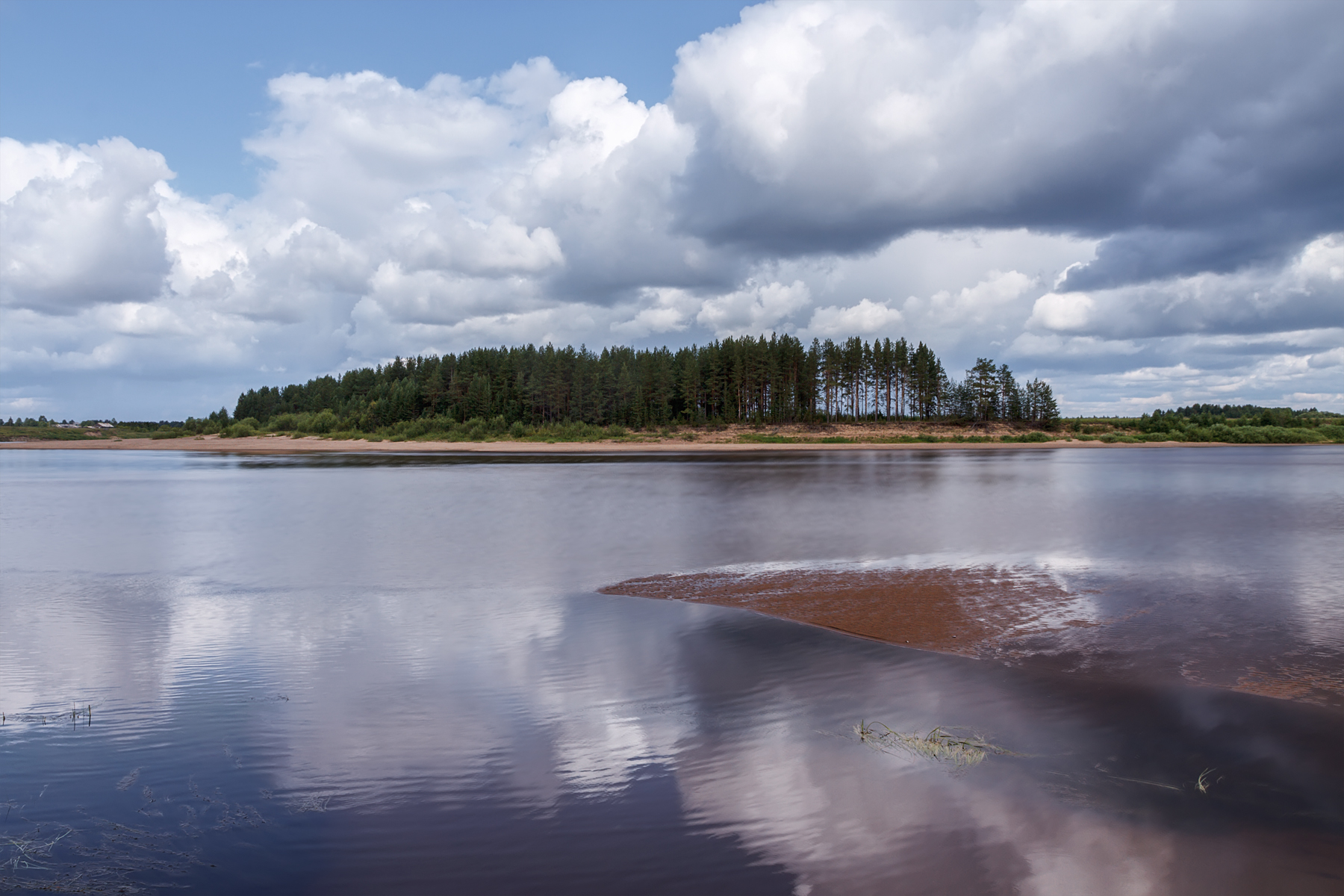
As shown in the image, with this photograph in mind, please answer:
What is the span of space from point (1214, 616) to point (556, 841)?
10.6m

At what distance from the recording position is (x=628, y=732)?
279 inches

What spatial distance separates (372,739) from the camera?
7.01 meters

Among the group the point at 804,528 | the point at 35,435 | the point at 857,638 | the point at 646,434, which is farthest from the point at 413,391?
the point at 857,638

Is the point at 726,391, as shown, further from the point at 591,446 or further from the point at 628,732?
the point at 628,732

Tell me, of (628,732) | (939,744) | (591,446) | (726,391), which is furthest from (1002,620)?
(726,391)

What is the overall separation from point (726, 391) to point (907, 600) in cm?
10531

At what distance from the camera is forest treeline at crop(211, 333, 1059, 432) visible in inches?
4390

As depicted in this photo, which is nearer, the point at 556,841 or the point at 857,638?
the point at 556,841

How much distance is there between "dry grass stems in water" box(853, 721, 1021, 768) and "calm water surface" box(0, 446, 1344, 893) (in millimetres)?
184

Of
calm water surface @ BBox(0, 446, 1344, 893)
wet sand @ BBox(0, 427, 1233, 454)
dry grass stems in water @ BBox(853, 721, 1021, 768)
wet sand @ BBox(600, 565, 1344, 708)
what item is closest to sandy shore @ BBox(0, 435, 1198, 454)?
wet sand @ BBox(0, 427, 1233, 454)

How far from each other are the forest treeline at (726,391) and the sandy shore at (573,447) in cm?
1269

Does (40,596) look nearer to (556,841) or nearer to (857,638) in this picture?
(556,841)

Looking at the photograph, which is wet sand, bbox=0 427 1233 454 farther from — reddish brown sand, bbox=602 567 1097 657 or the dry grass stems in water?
the dry grass stems in water

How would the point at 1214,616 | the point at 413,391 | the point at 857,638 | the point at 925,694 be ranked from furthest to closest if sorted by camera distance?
the point at 413,391 → the point at 1214,616 → the point at 857,638 → the point at 925,694
